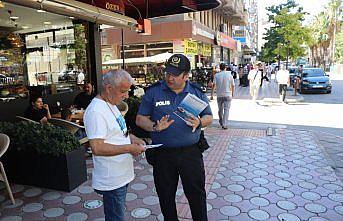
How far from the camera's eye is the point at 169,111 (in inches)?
107

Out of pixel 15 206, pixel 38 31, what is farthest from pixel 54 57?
pixel 15 206

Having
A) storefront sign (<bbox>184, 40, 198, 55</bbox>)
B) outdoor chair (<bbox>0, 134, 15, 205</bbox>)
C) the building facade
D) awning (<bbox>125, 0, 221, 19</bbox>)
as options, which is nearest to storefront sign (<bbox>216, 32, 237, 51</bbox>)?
the building facade

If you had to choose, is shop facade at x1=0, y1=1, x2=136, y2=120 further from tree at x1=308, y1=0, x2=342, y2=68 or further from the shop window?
tree at x1=308, y1=0, x2=342, y2=68

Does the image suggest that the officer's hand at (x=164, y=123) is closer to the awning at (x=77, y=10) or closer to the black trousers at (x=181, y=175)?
the black trousers at (x=181, y=175)

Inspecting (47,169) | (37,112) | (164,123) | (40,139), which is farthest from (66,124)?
(164,123)

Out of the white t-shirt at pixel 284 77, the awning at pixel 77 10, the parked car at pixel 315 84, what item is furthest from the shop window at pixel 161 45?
the awning at pixel 77 10

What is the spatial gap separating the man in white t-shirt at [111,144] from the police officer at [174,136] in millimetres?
305

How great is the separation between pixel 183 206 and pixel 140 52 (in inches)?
773

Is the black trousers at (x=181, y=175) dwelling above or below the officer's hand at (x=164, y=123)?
below

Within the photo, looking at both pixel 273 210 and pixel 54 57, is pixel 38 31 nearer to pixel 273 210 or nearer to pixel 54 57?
pixel 54 57

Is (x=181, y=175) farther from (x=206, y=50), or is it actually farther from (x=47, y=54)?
(x=206, y=50)

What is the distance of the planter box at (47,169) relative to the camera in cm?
430

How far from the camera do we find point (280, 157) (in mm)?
5863

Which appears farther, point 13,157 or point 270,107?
point 270,107
